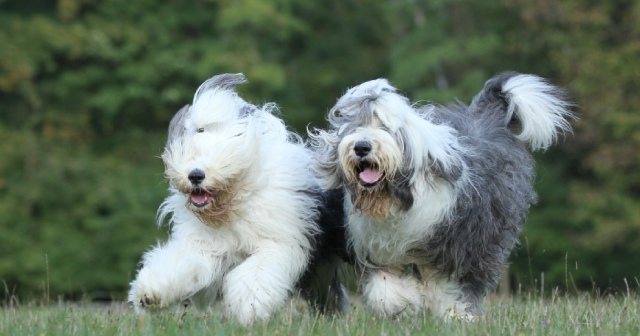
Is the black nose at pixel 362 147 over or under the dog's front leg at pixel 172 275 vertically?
over

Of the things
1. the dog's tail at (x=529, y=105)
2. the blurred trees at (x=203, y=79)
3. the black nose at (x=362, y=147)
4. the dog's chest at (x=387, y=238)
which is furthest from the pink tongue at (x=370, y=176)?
the blurred trees at (x=203, y=79)

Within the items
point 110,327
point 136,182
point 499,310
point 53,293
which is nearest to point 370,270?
point 499,310

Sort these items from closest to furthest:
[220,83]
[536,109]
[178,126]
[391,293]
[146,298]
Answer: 1. [146,298]
2. [391,293]
3. [178,126]
4. [220,83]
5. [536,109]

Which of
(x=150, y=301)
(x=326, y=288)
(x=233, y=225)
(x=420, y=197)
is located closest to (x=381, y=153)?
(x=420, y=197)

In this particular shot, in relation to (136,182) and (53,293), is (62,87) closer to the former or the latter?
(136,182)

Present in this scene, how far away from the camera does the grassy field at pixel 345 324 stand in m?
6.35

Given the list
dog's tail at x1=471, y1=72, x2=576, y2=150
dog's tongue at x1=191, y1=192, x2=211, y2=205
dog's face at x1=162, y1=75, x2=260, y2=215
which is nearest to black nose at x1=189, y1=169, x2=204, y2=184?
dog's face at x1=162, y1=75, x2=260, y2=215

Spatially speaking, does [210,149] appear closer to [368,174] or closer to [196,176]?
[196,176]

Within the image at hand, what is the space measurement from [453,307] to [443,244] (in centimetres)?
44

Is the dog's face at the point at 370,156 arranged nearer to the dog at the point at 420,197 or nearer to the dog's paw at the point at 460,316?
the dog at the point at 420,197

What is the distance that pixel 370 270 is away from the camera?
24.5 feet

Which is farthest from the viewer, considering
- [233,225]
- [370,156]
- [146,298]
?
[233,225]

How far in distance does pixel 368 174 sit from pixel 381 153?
168 mm

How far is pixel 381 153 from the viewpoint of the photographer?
6.87 metres
